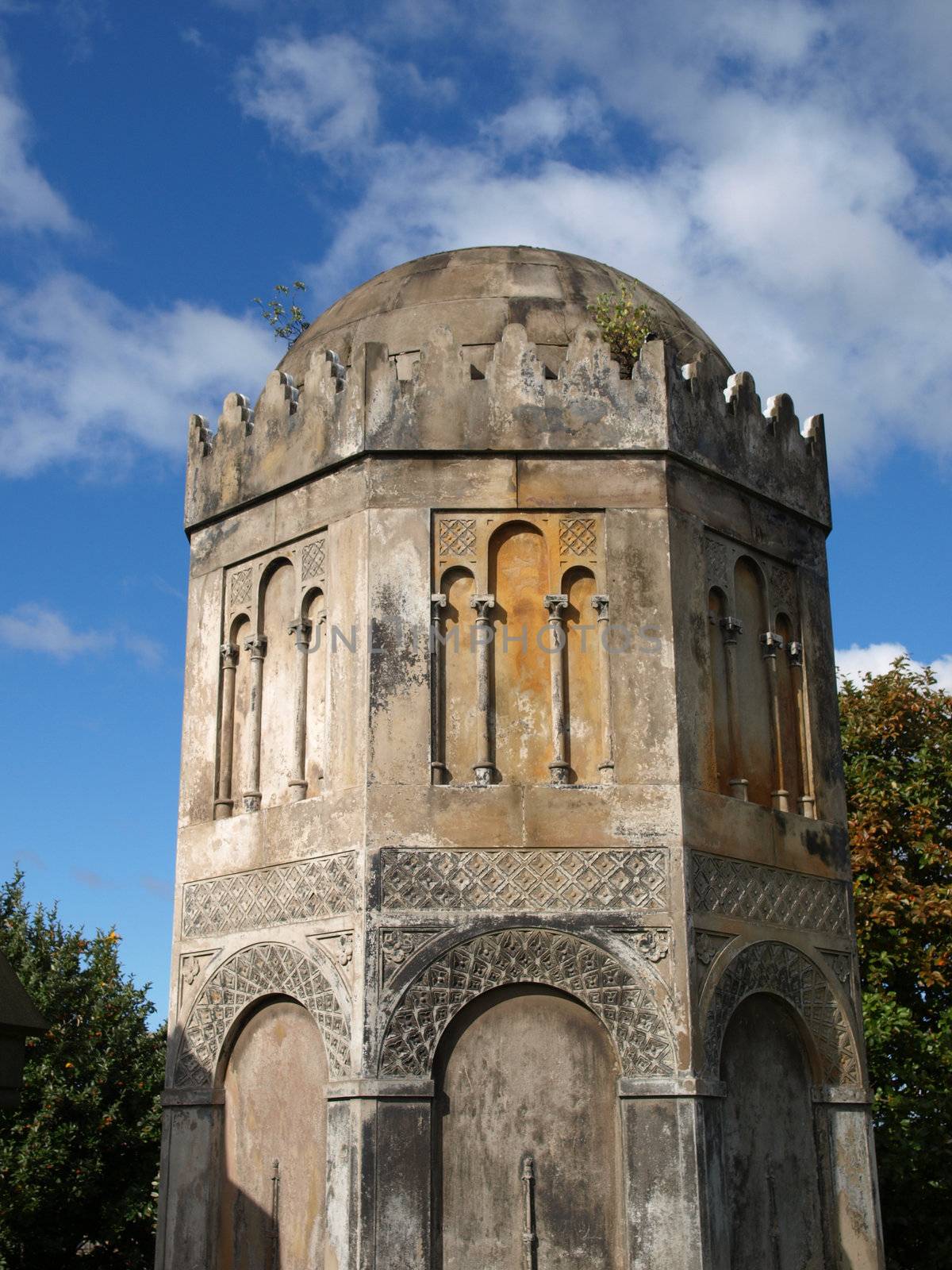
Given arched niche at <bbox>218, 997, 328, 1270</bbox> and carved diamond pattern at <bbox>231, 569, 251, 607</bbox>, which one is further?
carved diamond pattern at <bbox>231, 569, 251, 607</bbox>

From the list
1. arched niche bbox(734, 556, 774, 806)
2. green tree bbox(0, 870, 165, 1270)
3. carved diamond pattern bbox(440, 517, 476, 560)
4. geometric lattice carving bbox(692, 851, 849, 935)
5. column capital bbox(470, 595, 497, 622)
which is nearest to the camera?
geometric lattice carving bbox(692, 851, 849, 935)

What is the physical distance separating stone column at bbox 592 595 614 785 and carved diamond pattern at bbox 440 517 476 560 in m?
1.12

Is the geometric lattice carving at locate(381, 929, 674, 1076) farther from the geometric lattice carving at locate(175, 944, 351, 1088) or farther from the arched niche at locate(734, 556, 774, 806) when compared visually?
the arched niche at locate(734, 556, 774, 806)

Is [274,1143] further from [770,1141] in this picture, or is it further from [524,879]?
[770,1141]

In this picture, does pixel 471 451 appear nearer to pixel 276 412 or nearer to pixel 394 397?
pixel 394 397

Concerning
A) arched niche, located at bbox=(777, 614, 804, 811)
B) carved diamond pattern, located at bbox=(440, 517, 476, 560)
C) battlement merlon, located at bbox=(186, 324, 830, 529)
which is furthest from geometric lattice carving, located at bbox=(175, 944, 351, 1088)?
arched niche, located at bbox=(777, 614, 804, 811)

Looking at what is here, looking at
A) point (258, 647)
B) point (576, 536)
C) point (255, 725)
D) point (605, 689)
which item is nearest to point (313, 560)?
point (258, 647)

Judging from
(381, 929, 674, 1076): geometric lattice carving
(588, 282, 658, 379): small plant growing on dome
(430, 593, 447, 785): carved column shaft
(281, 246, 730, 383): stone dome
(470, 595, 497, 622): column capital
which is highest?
(281, 246, 730, 383): stone dome

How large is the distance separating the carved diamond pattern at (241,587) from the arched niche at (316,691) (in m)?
0.86

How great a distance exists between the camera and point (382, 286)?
46.9 feet

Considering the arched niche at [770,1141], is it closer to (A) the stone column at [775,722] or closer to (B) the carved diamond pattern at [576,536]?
(A) the stone column at [775,722]

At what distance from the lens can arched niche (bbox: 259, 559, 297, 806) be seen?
12.3 metres

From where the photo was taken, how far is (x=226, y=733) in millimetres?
12836

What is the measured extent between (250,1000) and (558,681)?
3633 millimetres
